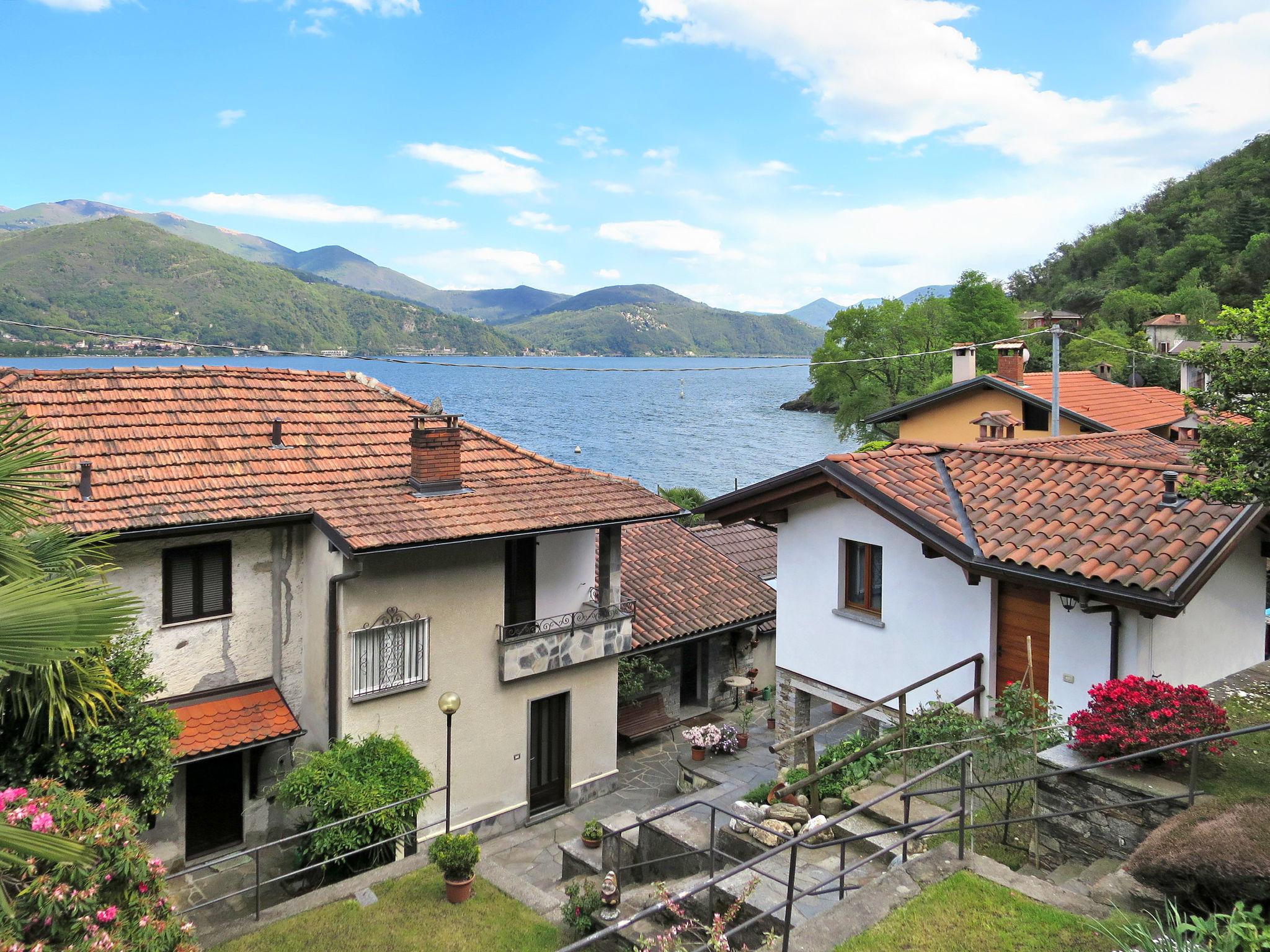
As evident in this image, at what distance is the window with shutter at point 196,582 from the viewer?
475 inches

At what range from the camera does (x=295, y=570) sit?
43.3ft

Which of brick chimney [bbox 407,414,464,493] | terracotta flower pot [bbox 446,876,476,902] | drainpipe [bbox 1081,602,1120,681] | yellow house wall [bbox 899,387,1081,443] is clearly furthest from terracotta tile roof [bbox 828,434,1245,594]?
yellow house wall [bbox 899,387,1081,443]

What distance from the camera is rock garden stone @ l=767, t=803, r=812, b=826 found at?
30.7 ft

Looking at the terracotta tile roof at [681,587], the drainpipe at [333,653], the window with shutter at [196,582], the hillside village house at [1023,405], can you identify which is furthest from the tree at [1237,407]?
the hillside village house at [1023,405]

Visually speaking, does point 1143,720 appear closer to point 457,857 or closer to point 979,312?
point 457,857

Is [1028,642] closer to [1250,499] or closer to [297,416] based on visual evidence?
[1250,499]

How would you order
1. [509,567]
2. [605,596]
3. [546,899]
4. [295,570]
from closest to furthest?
[546,899], [295,570], [509,567], [605,596]

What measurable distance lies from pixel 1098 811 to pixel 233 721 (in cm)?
1101

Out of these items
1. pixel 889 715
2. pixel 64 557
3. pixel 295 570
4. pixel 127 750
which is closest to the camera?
pixel 64 557

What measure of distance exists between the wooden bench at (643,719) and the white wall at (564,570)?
3833 millimetres

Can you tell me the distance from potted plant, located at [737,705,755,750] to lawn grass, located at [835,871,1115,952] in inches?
441

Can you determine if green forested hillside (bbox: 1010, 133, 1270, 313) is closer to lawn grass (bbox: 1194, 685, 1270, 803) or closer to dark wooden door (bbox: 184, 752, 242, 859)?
lawn grass (bbox: 1194, 685, 1270, 803)

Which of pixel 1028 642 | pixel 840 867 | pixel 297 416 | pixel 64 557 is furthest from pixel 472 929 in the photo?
pixel 297 416

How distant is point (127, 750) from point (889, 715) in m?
9.27
